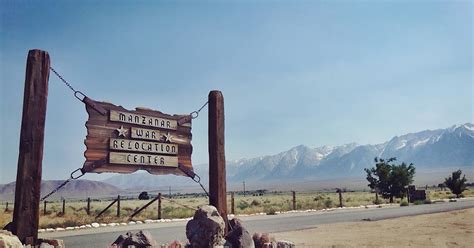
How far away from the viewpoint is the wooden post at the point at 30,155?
530cm

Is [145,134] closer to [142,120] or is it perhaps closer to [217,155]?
[142,120]

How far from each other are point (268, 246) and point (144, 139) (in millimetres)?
2954

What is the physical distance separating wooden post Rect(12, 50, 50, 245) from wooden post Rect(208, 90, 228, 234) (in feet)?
9.60

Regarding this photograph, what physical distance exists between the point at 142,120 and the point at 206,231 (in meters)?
2.60

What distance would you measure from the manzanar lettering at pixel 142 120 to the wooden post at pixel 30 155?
136cm

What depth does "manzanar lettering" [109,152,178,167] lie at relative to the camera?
6.72 meters

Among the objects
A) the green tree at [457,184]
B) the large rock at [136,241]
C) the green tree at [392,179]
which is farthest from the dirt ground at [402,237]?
the green tree at [457,184]

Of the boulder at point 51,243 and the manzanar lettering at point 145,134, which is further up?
the manzanar lettering at point 145,134

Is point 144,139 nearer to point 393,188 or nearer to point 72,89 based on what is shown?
point 72,89

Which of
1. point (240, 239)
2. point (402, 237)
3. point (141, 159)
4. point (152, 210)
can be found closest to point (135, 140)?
point (141, 159)

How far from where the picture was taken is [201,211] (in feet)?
19.0

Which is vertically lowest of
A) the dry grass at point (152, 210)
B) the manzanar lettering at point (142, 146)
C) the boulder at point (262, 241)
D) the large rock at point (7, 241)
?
the dry grass at point (152, 210)

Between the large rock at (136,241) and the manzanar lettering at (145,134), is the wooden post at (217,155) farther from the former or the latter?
the large rock at (136,241)

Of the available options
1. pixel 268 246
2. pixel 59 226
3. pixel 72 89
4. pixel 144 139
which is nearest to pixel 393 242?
pixel 268 246
